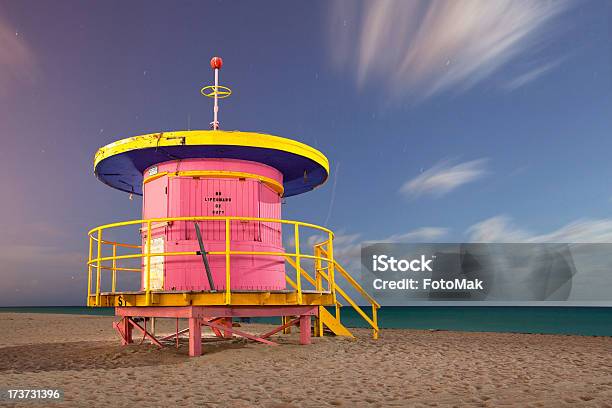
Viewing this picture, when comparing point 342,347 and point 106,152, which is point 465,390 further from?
point 106,152

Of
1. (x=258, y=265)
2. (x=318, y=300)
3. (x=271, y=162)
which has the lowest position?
(x=318, y=300)

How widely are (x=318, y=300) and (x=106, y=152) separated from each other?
553 centimetres

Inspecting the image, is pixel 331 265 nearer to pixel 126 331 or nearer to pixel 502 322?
pixel 126 331

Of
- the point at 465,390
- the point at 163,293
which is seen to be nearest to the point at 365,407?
the point at 465,390

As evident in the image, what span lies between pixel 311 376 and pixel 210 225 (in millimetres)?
4177

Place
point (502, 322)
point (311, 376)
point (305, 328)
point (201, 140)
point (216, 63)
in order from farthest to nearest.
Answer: point (502, 322) < point (216, 63) < point (305, 328) < point (201, 140) < point (311, 376)

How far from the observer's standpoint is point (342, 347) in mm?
12000

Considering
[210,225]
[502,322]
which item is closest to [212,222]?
[210,225]

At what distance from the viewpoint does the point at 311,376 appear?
8625 millimetres

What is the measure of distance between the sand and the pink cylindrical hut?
1.45 metres

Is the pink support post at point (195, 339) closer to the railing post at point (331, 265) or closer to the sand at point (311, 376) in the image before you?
the sand at point (311, 376)

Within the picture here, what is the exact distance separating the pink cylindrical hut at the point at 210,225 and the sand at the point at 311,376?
57.2 inches

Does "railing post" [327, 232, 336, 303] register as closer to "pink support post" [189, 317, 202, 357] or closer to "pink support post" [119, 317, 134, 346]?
"pink support post" [189, 317, 202, 357]

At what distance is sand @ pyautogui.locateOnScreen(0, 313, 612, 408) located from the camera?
6977mm
